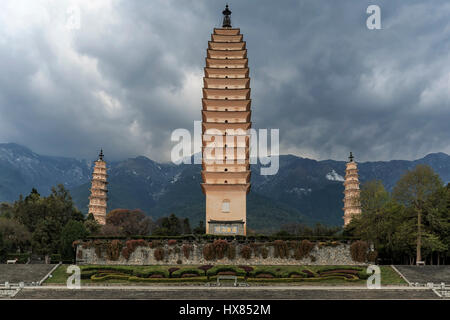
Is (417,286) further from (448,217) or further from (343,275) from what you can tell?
(448,217)

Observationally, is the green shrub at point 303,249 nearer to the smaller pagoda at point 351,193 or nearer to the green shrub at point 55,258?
the green shrub at point 55,258

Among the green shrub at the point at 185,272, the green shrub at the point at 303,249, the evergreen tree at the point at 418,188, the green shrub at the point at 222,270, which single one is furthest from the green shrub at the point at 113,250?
the evergreen tree at the point at 418,188

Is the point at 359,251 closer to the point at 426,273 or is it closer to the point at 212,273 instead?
the point at 426,273

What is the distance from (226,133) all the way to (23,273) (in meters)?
22.8

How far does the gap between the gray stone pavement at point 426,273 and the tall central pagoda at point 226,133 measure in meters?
14.8

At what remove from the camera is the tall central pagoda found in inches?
1642

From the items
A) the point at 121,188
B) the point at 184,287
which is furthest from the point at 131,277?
the point at 121,188

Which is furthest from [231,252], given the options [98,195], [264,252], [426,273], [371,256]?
[98,195]

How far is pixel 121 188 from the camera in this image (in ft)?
601

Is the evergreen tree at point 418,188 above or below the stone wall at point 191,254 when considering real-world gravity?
above

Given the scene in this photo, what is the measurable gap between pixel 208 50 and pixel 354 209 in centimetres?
2923

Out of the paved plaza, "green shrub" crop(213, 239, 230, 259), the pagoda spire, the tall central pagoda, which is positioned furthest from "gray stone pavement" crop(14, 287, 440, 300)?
the pagoda spire

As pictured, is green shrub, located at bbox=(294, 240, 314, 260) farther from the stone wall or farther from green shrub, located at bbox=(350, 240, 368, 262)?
green shrub, located at bbox=(350, 240, 368, 262)

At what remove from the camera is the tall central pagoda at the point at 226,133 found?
4172cm
